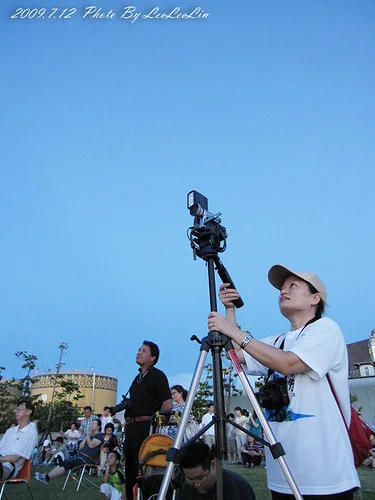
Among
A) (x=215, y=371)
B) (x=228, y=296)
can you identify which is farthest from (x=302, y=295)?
(x=215, y=371)

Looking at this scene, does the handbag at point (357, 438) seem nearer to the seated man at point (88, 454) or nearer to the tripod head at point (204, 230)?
the tripod head at point (204, 230)

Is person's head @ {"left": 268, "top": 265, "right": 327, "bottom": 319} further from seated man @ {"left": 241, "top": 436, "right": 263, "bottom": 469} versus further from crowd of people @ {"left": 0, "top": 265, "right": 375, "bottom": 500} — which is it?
seated man @ {"left": 241, "top": 436, "right": 263, "bottom": 469}

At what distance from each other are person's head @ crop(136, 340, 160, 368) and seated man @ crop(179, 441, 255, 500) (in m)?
2.00

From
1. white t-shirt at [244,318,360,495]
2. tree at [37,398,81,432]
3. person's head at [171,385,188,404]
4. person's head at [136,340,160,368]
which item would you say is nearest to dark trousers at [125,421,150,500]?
person's head at [136,340,160,368]

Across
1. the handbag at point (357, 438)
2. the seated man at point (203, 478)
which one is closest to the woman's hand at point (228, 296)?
the handbag at point (357, 438)

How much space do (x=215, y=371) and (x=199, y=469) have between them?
4.84 feet

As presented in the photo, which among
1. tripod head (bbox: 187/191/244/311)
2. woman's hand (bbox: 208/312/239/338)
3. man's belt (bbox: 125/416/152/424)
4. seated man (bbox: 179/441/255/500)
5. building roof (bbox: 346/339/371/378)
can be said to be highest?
building roof (bbox: 346/339/371/378)

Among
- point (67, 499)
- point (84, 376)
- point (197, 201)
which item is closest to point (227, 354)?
point (197, 201)

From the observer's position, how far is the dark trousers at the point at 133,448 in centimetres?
450

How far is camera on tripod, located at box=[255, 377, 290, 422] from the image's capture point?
6.22ft

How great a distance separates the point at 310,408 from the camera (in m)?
1.82

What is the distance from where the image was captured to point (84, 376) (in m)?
45.9

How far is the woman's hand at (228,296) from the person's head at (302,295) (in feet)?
0.86

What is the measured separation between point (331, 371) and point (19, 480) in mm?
→ 4644
